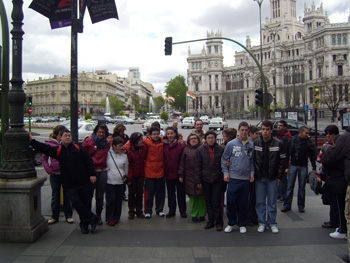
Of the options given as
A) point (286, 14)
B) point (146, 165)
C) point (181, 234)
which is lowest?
point (181, 234)

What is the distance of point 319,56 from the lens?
69.2 m

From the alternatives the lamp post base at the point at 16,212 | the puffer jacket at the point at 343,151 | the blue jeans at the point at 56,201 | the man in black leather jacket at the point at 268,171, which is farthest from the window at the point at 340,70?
the lamp post base at the point at 16,212

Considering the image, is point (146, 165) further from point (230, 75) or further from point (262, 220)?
point (230, 75)

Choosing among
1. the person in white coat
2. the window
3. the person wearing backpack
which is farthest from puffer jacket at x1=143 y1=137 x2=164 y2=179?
the window

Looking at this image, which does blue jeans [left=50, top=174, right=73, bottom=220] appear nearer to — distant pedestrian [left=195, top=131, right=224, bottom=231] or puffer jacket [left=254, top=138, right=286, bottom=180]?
distant pedestrian [left=195, top=131, right=224, bottom=231]

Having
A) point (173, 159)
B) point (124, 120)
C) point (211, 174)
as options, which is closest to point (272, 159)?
point (211, 174)

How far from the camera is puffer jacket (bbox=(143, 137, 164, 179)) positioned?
240 inches

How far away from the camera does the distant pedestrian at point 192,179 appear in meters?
5.83

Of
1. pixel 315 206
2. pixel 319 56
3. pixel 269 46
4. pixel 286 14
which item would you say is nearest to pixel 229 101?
pixel 269 46

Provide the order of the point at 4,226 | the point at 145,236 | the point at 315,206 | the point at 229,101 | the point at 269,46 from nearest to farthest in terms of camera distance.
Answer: the point at 4,226, the point at 145,236, the point at 315,206, the point at 269,46, the point at 229,101

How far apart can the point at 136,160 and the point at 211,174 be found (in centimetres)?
152

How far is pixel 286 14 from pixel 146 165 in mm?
101148

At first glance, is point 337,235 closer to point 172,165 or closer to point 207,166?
point 207,166

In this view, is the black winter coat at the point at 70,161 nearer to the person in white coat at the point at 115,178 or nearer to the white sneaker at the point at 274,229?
the person in white coat at the point at 115,178
